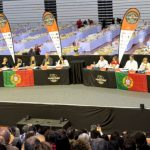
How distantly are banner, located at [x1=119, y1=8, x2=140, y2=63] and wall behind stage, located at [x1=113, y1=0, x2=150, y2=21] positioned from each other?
40.7 ft

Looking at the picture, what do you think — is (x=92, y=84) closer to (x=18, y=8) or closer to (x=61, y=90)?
(x=61, y=90)

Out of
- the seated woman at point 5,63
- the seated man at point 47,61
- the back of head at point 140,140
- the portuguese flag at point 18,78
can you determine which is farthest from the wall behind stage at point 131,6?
the back of head at point 140,140

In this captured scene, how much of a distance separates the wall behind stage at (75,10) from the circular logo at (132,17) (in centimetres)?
1400

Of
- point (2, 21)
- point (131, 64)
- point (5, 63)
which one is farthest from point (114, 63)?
point (2, 21)

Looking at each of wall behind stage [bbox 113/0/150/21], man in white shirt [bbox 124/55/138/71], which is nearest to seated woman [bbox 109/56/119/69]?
man in white shirt [bbox 124/55/138/71]

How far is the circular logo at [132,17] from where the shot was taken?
12.9 metres

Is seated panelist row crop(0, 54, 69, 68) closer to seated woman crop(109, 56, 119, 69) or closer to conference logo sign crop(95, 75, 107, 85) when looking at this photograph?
conference logo sign crop(95, 75, 107, 85)

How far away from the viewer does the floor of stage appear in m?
11.2

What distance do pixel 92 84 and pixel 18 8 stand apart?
58.2 ft

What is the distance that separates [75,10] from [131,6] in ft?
13.7

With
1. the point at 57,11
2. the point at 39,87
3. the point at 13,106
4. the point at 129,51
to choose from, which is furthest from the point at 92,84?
A: the point at 57,11

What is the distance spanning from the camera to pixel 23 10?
1155 inches

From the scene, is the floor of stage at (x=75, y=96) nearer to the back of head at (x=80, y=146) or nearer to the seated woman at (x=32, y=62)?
the seated woman at (x=32, y=62)

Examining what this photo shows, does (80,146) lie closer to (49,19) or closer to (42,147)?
(42,147)
